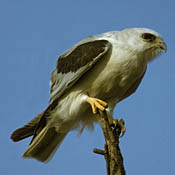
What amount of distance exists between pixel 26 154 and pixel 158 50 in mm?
2598

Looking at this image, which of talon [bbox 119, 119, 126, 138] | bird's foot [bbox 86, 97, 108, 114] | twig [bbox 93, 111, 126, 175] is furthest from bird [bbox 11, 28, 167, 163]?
twig [bbox 93, 111, 126, 175]

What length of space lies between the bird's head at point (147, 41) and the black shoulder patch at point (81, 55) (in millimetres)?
409

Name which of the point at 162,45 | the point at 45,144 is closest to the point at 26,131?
the point at 45,144

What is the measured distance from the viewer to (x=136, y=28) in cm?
540

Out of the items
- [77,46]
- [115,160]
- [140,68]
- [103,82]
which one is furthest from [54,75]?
[115,160]

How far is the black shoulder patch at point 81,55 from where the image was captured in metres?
4.96

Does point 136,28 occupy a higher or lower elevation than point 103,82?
higher

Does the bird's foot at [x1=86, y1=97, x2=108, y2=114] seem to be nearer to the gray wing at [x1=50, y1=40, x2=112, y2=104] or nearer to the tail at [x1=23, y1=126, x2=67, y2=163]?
the gray wing at [x1=50, y1=40, x2=112, y2=104]

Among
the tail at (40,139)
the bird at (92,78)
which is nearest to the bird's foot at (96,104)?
the bird at (92,78)

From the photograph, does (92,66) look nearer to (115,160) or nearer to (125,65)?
(125,65)

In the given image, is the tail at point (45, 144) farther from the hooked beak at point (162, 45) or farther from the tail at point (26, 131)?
the hooked beak at point (162, 45)

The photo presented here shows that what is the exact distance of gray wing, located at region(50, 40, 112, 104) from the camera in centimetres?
495

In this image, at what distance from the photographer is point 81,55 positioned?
5121 mm

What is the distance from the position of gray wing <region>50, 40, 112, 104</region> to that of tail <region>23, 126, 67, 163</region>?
0.64 meters
